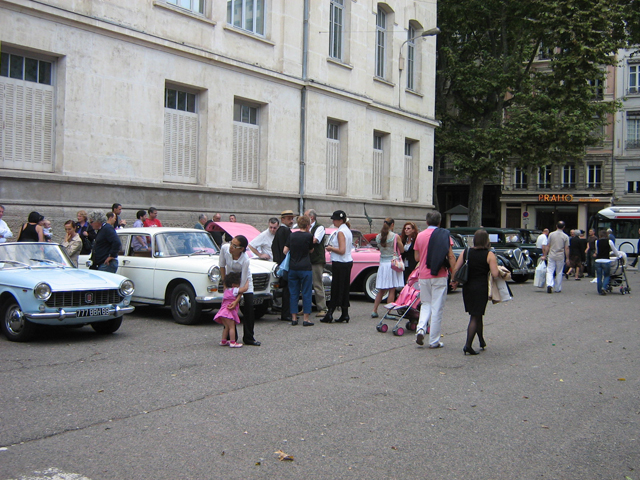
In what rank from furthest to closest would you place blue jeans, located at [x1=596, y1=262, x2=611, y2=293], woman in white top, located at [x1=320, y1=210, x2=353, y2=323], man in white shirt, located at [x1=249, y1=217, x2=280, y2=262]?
blue jeans, located at [x1=596, y1=262, x2=611, y2=293] < man in white shirt, located at [x1=249, y1=217, x2=280, y2=262] < woman in white top, located at [x1=320, y1=210, x2=353, y2=323]

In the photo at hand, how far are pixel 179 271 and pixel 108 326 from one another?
5.33 ft

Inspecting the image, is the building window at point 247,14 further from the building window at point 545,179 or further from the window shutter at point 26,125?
the building window at point 545,179

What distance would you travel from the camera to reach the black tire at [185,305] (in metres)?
10.6

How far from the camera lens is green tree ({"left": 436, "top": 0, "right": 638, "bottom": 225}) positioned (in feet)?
91.6

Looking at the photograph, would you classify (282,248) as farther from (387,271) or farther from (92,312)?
(92,312)

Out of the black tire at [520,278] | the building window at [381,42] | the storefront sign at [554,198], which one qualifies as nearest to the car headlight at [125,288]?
the black tire at [520,278]

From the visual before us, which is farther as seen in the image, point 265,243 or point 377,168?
point 377,168

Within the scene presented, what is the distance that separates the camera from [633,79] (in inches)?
1845

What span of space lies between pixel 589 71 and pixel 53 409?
93.1ft

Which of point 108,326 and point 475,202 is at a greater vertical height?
point 475,202

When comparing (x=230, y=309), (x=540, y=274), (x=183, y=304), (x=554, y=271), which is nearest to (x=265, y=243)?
(x=183, y=304)

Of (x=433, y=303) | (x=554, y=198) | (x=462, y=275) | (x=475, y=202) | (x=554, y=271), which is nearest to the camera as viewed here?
(x=462, y=275)

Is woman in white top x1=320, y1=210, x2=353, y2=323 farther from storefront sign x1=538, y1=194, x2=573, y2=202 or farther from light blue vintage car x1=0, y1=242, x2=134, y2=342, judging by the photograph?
storefront sign x1=538, y1=194, x2=573, y2=202

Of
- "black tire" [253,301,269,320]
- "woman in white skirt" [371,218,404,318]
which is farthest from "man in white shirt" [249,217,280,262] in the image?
"woman in white skirt" [371,218,404,318]
